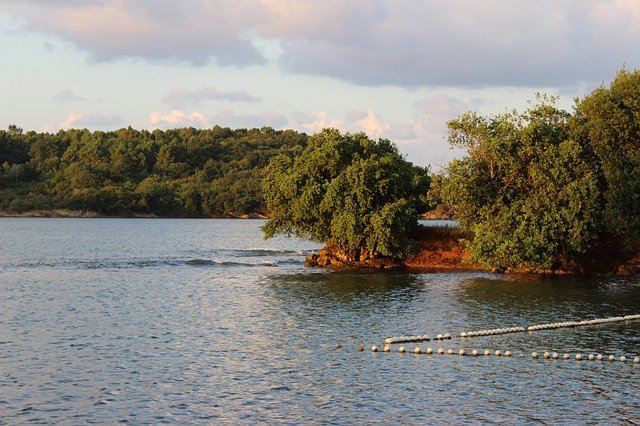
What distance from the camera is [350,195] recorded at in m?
84.8

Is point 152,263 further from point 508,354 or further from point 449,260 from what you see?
point 508,354

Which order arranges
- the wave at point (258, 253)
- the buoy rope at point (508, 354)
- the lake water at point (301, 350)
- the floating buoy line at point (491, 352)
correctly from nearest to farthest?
the lake water at point (301, 350)
the buoy rope at point (508, 354)
the floating buoy line at point (491, 352)
the wave at point (258, 253)

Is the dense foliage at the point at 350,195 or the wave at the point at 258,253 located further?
the wave at the point at 258,253

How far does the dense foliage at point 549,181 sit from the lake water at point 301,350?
365 cm

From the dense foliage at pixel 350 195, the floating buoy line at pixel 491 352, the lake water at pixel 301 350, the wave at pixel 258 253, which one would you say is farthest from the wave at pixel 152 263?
the floating buoy line at pixel 491 352

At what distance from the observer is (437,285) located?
69.7 metres

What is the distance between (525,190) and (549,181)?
3.47 meters

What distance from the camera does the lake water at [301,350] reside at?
99.9ft

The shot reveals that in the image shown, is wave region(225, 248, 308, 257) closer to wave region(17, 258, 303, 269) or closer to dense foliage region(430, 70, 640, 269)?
wave region(17, 258, 303, 269)

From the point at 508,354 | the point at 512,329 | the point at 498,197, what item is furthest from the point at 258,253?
the point at 508,354

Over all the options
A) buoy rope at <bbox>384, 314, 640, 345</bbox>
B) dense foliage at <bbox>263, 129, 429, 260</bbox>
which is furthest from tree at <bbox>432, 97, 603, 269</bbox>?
buoy rope at <bbox>384, 314, 640, 345</bbox>

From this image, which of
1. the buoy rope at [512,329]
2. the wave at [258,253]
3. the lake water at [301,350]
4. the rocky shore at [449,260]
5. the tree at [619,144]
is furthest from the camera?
the wave at [258,253]

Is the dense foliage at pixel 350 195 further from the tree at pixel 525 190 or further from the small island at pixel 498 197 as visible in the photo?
the tree at pixel 525 190

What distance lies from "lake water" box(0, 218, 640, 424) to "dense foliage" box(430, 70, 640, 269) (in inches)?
144
